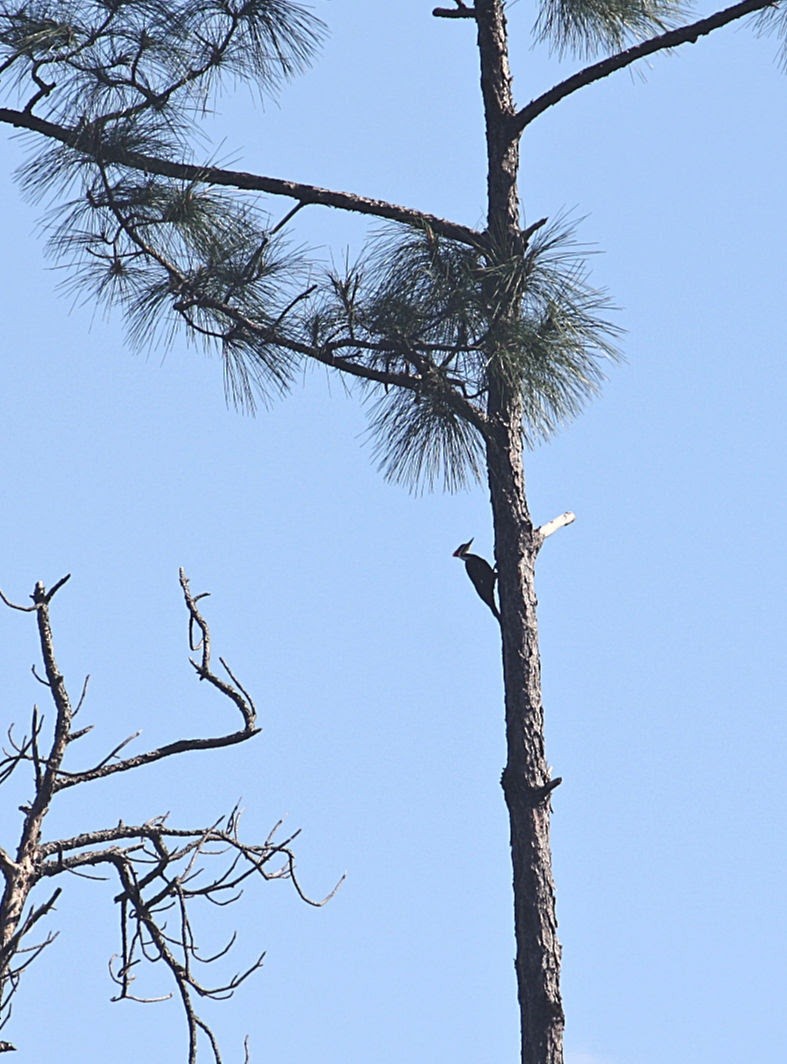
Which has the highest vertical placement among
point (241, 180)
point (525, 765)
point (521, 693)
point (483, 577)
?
point (241, 180)

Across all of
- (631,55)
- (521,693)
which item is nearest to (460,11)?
(631,55)

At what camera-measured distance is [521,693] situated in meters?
5.51

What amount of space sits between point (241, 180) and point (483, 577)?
5.09ft

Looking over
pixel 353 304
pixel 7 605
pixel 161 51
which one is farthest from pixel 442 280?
pixel 7 605

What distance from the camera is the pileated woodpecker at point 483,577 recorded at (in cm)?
590

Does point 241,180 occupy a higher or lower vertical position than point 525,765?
higher

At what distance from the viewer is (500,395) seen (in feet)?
18.5

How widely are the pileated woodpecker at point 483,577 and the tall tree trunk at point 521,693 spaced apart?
144 millimetres

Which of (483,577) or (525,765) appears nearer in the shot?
(525,765)

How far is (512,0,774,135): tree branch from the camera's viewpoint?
5.84 m

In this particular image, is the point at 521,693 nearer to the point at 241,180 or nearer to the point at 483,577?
the point at 483,577

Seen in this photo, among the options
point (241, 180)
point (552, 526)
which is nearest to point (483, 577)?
point (552, 526)

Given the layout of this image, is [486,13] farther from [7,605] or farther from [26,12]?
[7,605]

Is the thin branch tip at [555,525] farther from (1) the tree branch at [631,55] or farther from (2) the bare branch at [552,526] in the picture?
(1) the tree branch at [631,55]
